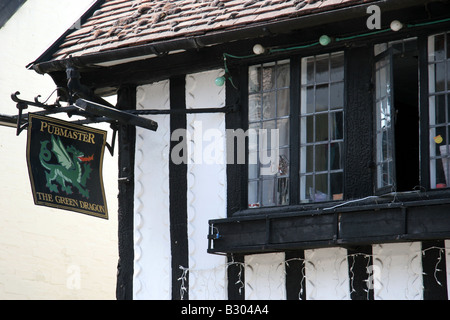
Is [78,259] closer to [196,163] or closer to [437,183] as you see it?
A: [196,163]

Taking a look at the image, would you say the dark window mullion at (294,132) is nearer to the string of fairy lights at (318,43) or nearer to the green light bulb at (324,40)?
the string of fairy lights at (318,43)

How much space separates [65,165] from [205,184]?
139 centimetres

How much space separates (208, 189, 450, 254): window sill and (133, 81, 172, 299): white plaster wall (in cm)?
77

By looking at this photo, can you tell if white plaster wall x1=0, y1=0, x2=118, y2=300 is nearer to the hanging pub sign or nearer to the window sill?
the hanging pub sign

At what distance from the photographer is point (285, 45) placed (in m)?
8.69

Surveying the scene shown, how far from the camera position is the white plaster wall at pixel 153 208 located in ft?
29.8

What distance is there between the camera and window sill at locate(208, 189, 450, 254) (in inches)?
290

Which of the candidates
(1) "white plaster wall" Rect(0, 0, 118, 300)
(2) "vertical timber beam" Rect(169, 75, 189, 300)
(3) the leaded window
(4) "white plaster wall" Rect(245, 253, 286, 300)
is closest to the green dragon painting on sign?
(2) "vertical timber beam" Rect(169, 75, 189, 300)

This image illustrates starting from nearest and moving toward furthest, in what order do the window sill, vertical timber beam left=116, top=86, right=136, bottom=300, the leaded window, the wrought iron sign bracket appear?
the window sill
the leaded window
the wrought iron sign bracket
vertical timber beam left=116, top=86, right=136, bottom=300

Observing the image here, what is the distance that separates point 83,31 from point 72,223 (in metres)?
4.75

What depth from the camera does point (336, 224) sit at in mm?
7824

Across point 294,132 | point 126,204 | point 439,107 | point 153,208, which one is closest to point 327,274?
point 294,132

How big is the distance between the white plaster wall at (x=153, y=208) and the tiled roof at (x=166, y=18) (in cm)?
70

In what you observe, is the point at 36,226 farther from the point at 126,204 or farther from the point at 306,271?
the point at 306,271
